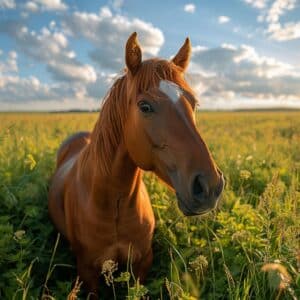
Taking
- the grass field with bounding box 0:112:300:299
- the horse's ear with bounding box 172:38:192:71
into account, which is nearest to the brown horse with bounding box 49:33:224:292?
the horse's ear with bounding box 172:38:192:71

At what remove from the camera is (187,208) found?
217cm

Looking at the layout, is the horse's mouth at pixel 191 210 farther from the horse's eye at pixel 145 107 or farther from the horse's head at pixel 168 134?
the horse's eye at pixel 145 107

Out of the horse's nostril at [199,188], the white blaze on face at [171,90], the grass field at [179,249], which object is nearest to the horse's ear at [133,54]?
the white blaze on face at [171,90]

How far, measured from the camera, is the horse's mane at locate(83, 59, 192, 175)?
8.10 feet

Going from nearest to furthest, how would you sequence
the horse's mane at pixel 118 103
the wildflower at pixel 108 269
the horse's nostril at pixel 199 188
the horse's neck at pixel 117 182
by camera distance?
the horse's nostril at pixel 199 188, the wildflower at pixel 108 269, the horse's mane at pixel 118 103, the horse's neck at pixel 117 182

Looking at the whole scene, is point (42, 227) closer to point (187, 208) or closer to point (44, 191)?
point (44, 191)

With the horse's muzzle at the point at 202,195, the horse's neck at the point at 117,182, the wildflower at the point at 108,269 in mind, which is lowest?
the wildflower at the point at 108,269

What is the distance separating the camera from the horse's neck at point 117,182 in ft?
9.09

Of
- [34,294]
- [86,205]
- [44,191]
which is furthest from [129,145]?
[44,191]

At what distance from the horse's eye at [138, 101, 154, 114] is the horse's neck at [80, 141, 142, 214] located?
44 centimetres

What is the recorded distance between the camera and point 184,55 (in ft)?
9.78

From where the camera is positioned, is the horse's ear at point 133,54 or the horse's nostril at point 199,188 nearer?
the horse's nostril at point 199,188

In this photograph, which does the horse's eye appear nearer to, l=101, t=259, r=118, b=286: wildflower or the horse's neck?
the horse's neck

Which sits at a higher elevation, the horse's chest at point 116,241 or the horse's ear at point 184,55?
the horse's ear at point 184,55
